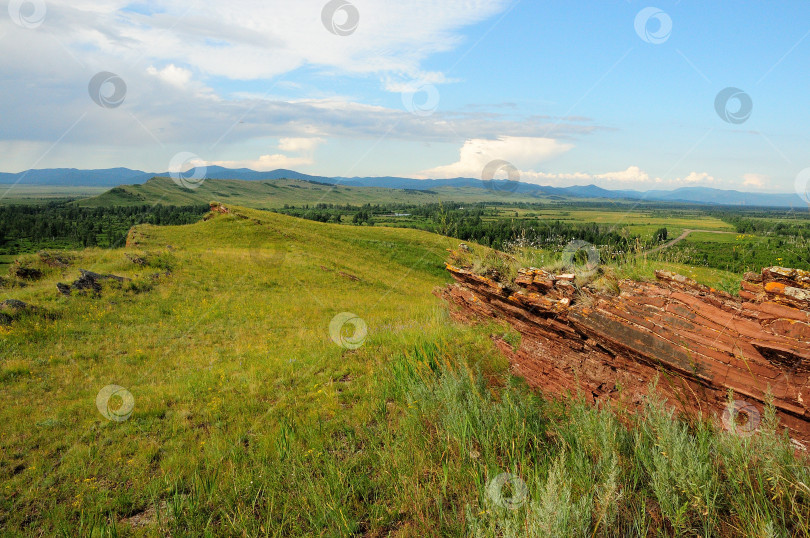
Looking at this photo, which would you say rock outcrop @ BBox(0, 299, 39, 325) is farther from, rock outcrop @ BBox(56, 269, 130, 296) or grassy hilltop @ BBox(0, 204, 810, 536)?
rock outcrop @ BBox(56, 269, 130, 296)

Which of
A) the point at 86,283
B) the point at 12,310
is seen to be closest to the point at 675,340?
the point at 12,310

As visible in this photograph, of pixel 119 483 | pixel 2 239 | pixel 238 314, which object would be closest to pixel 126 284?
pixel 238 314

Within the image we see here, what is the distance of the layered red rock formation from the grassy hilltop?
0.63 m

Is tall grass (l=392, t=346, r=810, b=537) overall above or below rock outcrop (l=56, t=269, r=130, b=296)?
above

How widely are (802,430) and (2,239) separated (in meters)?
143

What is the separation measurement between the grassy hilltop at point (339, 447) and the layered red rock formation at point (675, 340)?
24.6 inches

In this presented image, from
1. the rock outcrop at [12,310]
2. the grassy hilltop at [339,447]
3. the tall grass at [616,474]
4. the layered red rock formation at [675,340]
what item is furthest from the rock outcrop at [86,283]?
the layered red rock formation at [675,340]

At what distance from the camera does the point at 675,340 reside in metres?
5.22

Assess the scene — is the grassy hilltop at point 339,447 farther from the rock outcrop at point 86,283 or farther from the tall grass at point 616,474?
the rock outcrop at point 86,283

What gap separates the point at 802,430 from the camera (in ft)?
13.7

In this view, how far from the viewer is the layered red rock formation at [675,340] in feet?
14.3

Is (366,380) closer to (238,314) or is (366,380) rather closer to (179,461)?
(179,461)

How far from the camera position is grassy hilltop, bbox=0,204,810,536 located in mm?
3373

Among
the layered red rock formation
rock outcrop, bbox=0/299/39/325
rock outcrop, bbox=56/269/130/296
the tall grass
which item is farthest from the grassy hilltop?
rock outcrop, bbox=56/269/130/296
